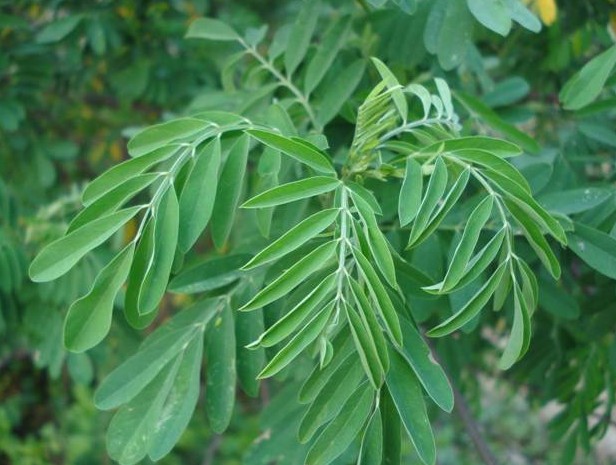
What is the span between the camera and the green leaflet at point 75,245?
915mm

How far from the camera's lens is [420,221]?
88 centimetres

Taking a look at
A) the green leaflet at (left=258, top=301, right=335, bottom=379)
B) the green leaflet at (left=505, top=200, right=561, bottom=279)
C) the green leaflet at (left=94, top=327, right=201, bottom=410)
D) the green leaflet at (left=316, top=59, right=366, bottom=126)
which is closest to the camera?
the green leaflet at (left=258, top=301, right=335, bottom=379)

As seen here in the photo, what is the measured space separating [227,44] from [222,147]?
0.95 meters

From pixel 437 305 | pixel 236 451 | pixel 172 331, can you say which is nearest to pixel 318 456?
pixel 172 331

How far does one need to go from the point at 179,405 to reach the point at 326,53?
567mm

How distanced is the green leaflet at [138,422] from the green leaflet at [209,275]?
112mm

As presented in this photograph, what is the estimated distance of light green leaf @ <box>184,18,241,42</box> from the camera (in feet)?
4.58

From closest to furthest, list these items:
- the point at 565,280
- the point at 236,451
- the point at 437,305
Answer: the point at 437,305 < the point at 565,280 < the point at 236,451

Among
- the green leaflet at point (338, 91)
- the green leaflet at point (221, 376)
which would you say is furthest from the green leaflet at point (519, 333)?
the green leaflet at point (338, 91)

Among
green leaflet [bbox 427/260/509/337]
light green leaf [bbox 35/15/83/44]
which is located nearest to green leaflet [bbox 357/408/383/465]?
green leaflet [bbox 427/260/509/337]

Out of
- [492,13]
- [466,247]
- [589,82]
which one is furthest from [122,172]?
[589,82]

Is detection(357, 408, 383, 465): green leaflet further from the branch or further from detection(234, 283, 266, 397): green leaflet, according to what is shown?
the branch

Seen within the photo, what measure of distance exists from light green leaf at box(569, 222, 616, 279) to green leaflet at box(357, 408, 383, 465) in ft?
1.15

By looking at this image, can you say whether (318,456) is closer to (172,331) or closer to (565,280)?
(172,331)
